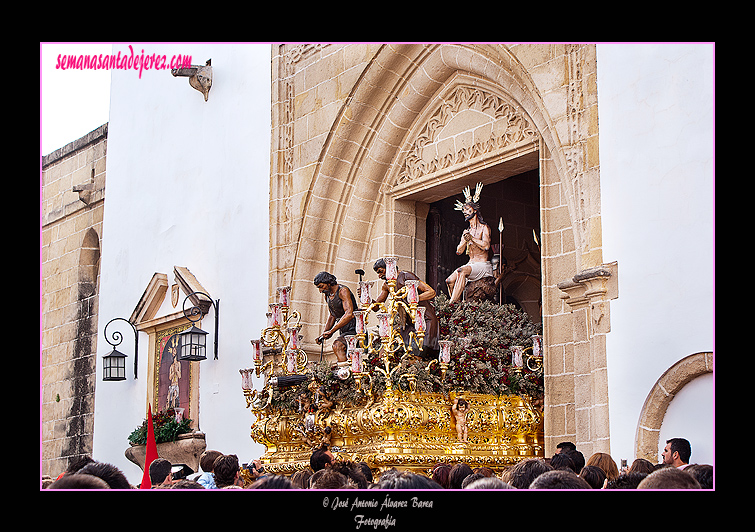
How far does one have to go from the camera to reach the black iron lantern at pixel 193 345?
12758 mm

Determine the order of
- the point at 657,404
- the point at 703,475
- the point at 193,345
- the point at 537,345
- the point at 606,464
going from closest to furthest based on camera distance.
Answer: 1. the point at 703,475
2. the point at 606,464
3. the point at 657,404
4. the point at 537,345
5. the point at 193,345

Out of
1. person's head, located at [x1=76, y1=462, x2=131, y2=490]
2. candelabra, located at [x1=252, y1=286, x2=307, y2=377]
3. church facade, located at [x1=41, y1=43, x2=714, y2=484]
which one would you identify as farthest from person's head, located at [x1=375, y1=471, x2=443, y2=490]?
candelabra, located at [x1=252, y1=286, x2=307, y2=377]

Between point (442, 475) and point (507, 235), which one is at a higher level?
point (507, 235)

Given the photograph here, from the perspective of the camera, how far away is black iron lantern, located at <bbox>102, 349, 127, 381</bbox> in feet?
48.5

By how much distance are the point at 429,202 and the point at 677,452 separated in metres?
5.78

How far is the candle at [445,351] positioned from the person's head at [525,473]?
383 centimetres

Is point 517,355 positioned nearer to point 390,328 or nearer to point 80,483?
point 390,328

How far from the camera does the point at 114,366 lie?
14812 millimetres

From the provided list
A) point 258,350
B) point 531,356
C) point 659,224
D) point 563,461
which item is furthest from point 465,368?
point 563,461

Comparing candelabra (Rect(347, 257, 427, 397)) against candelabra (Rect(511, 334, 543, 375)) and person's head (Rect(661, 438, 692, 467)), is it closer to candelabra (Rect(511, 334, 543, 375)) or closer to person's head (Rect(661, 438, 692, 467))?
candelabra (Rect(511, 334, 543, 375))

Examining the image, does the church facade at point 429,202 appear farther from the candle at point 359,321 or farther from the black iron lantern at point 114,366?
the candle at point 359,321

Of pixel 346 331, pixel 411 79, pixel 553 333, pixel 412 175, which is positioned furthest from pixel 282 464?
pixel 411 79

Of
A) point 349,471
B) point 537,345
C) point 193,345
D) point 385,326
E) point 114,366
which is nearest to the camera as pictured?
point 349,471

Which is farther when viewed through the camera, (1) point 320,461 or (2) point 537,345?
(2) point 537,345
